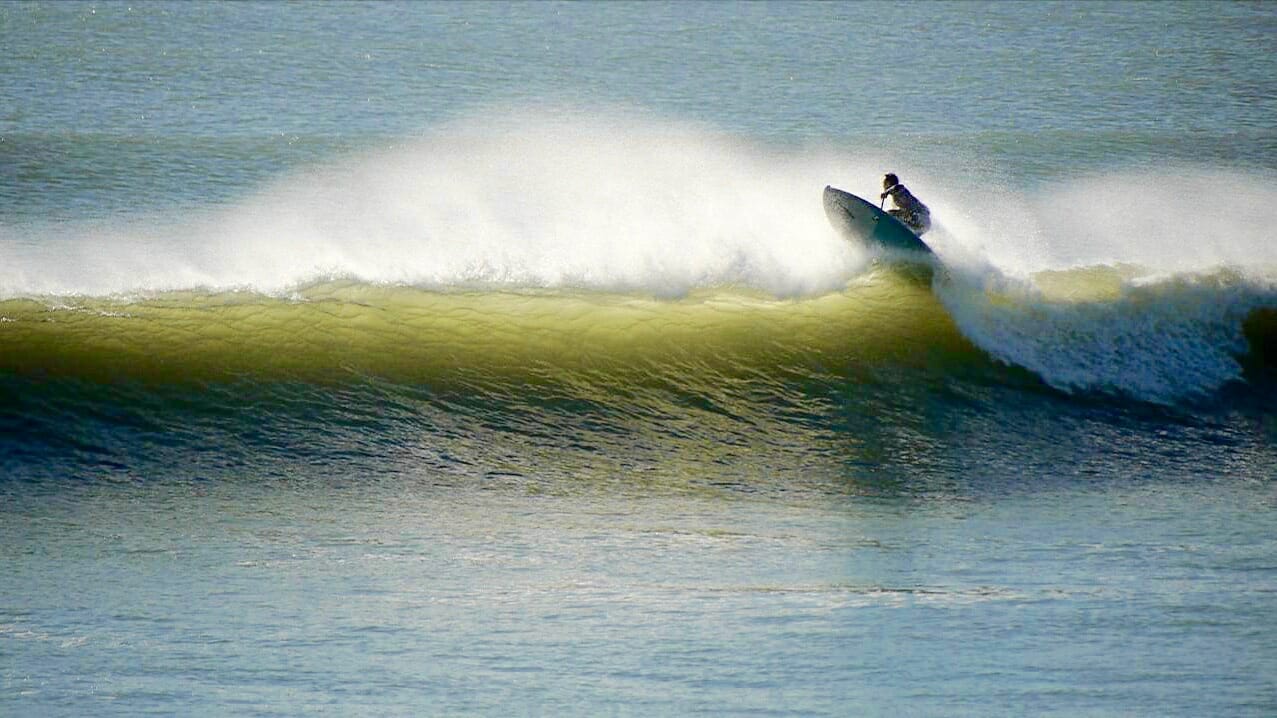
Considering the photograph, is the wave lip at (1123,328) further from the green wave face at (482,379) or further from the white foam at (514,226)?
the white foam at (514,226)

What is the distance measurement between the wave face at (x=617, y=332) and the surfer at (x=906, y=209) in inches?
10.2

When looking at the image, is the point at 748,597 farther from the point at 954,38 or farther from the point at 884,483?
the point at 954,38

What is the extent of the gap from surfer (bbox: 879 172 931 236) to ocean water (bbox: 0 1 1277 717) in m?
0.29

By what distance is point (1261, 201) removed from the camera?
1686 cm

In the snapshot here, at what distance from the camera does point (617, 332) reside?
10.4 meters

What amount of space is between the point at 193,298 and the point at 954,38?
19602 millimetres

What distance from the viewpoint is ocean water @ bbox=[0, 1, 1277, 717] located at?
5.88 meters

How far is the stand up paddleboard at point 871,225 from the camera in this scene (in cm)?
1083

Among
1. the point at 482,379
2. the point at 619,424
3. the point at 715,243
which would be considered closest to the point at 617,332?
the point at 482,379

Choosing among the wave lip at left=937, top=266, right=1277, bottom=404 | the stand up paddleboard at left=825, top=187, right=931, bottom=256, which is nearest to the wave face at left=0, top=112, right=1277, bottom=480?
the wave lip at left=937, top=266, right=1277, bottom=404

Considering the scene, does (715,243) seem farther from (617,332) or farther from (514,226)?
(514,226)

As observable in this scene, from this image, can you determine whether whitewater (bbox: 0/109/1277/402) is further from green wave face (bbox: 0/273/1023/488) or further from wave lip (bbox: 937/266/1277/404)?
green wave face (bbox: 0/273/1023/488)

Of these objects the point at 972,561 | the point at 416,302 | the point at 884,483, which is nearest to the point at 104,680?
the point at 972,561

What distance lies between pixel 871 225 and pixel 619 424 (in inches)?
112
